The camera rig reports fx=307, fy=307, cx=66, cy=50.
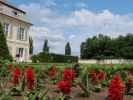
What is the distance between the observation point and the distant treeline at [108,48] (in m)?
61.5

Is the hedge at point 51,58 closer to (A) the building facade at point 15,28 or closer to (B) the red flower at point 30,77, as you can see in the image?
(A) the building facade at point 15,28

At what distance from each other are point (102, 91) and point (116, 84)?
3.59m

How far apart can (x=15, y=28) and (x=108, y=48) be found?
2979 centimetres

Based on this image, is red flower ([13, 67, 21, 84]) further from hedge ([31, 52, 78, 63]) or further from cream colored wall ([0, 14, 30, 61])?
hedge ([31, 52, 78, 63])

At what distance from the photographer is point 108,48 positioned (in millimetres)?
63688

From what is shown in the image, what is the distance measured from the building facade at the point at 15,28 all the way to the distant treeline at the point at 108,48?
23.9 m

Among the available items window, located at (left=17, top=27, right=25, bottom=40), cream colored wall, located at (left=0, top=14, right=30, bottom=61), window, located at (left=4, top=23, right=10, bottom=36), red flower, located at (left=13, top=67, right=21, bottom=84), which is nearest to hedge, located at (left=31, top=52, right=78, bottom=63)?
cream colored wall, located at (left=0, top=14, right=30, bottom=61)

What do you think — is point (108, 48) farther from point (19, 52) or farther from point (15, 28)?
point (15, 28)

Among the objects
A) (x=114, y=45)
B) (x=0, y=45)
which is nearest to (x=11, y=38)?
(x=0, y=45)

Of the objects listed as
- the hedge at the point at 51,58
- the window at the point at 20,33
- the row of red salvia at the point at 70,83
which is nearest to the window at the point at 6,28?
the window at the point at 20,33

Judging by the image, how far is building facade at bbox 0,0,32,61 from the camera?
36.5m

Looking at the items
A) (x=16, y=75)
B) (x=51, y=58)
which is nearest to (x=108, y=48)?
(x=51, y=58)

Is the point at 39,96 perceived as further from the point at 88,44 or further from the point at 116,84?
the point at 88,44

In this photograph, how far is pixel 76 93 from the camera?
7.61 metres
